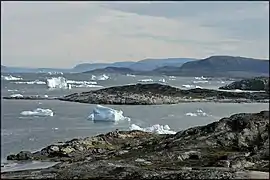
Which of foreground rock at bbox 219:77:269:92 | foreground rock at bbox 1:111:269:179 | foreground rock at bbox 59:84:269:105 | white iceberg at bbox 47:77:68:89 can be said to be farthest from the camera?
white iceberg at bbox 47:77:68:89

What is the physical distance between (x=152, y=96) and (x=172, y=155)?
54.9 meters

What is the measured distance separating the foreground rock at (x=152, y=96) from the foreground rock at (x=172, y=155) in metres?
40.1

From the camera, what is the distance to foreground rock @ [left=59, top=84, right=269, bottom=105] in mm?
80688

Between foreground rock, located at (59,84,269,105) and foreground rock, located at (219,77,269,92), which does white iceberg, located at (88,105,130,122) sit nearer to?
foreground rock, located at (59,84,269,105)

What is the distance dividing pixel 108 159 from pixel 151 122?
26.3 metres

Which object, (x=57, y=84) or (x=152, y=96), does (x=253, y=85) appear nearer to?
(x=152, y=96)

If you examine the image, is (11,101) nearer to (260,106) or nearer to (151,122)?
(151,122)

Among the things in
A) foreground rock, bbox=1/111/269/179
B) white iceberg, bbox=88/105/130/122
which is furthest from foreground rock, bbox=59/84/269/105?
foreground rock, bbox=1/111/269/179

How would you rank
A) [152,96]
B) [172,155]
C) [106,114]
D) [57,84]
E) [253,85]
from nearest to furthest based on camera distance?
[172,155] < [106,114] < [152,96] < [253,85] < [57,84]

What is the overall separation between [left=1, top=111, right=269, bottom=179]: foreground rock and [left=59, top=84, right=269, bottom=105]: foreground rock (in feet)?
131

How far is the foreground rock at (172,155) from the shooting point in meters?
23.9

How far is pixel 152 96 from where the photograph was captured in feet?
277

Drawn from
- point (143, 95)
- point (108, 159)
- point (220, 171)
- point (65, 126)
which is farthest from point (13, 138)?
point (143, 95)

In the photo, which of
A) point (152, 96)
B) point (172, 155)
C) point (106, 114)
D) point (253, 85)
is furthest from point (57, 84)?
point (172, 155)
